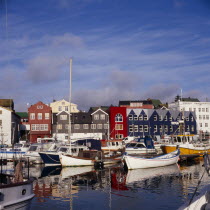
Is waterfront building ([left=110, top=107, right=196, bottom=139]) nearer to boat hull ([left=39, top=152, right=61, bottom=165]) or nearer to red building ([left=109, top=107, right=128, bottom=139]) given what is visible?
red building ([left=109, top=107, right=128, bottom=139])

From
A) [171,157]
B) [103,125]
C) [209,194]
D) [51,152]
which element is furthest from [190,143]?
[209,194]

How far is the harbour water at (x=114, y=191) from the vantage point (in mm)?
21672

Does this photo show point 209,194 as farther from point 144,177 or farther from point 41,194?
point 144,177

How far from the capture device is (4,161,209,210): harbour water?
21.7m

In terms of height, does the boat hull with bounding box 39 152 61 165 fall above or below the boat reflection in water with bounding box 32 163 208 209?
above

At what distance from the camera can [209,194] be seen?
1438cm

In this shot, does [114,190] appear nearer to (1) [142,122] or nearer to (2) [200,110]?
(1) [142,122]

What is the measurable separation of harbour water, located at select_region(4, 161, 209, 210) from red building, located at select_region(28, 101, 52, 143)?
50.4 meters

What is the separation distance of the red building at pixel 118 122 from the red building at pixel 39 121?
1703cm

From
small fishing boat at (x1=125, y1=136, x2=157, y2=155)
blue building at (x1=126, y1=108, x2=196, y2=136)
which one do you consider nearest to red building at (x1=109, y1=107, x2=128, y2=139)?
blue building at (x1=126, y1=108, x2=196, y2=136)

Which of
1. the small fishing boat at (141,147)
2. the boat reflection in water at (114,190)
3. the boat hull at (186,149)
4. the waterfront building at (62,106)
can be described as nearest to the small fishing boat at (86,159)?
the small fishing boat at (141,147)

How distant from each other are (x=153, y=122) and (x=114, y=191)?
221 ft

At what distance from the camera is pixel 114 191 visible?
86.3ft

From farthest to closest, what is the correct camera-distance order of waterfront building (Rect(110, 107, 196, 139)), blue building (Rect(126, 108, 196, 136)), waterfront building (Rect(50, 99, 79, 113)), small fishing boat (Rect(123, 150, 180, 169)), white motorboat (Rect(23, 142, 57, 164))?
waterfront building (Rect(50, 99, 79, 113)) → blue building (Rect(126, 108, 196, 136)) → waterfront building (Rect(110, 107, 196, 139)) → white motorboat (Rect(23, 142, 57, 164)) → small fishing boat (Rect(123, 150, 180, 169))
